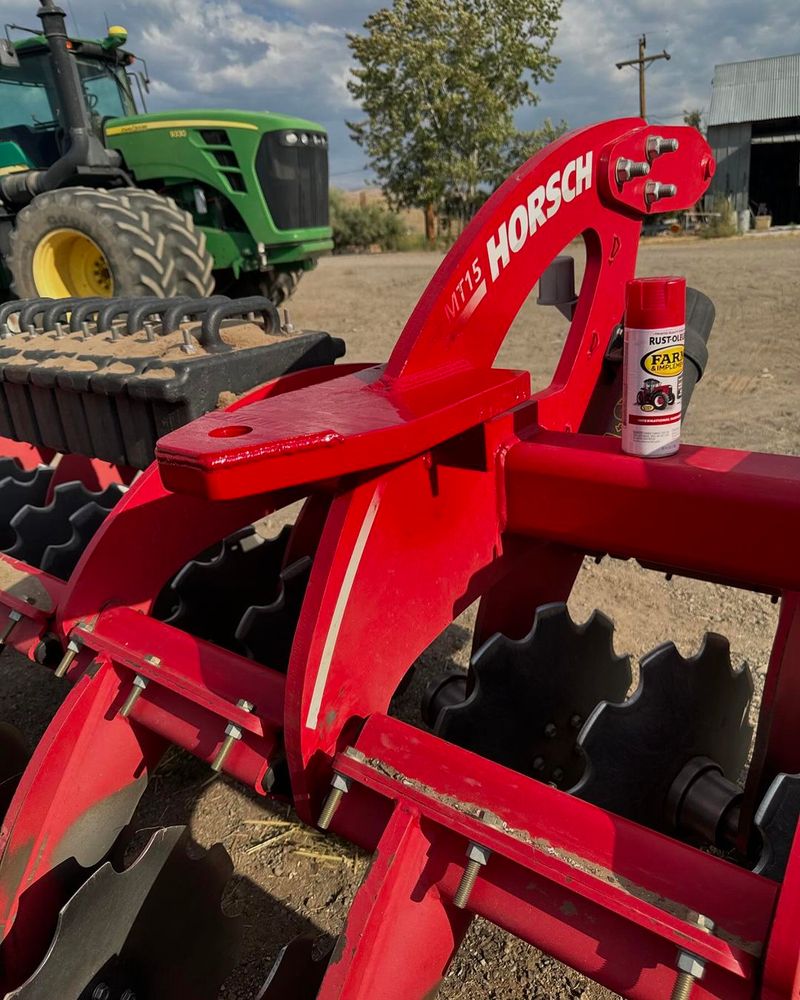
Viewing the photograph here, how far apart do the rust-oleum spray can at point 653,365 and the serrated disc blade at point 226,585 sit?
122 cm

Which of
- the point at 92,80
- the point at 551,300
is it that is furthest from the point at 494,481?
the point at 92,80

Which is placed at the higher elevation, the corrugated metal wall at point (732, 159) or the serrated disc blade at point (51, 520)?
the corrugated metal wall at point (732, 159)

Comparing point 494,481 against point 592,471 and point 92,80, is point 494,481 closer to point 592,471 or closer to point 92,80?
point 592,471

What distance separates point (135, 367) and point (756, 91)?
3054 centimetres

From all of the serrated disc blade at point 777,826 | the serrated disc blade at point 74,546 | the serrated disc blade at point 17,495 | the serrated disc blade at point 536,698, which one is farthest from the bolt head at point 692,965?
the serrated disc blade at point 17,495

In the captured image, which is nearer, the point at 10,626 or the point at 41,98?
the point at 10,626

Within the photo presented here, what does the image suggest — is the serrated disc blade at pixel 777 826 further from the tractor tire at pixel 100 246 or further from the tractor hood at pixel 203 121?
the tractor hood at pixel 203 121

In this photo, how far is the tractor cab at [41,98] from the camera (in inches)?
274

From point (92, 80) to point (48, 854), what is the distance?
778cm

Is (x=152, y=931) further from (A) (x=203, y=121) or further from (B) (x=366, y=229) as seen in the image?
(B) (x=366, y=229)

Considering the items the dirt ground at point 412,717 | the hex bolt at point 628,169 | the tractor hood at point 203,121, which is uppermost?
the tractor hood at point 203,121

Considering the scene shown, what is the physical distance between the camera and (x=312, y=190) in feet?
24.7

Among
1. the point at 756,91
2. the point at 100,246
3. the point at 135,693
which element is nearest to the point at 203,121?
the point at 100,246

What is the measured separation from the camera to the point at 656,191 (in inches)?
72.3
